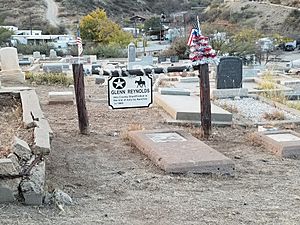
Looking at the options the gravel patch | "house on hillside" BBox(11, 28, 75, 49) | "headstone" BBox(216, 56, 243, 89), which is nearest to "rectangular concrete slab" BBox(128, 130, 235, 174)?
the gravel patch

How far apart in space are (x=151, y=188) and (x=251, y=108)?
727 cm

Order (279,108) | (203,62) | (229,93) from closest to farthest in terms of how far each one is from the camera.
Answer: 1. (203,62)
2. (279,108)
3. (229,93)

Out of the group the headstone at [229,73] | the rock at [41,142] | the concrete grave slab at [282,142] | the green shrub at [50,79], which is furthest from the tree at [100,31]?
the rock at [41,142]

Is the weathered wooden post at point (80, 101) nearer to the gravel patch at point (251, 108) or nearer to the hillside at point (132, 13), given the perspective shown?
the gravel patch at point (251, 108)

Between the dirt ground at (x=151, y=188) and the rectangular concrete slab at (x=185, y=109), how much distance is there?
47.9 inches

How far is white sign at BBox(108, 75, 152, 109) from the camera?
9.48 meters

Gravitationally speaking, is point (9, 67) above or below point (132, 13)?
below

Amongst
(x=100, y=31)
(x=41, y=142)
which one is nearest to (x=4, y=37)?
(x=100, y=31)

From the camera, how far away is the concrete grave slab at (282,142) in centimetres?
841

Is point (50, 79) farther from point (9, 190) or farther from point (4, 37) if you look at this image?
point (4, 37)

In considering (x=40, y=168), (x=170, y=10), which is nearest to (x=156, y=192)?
(x=40, y=168)

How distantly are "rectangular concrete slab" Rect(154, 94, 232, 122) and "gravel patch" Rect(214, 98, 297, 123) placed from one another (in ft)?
2.41

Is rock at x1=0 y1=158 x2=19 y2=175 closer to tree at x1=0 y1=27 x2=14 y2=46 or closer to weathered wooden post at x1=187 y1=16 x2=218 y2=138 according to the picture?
weathered wooden post at x1=187 y1=16 x2=218 y2=138

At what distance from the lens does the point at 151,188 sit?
249 inches
